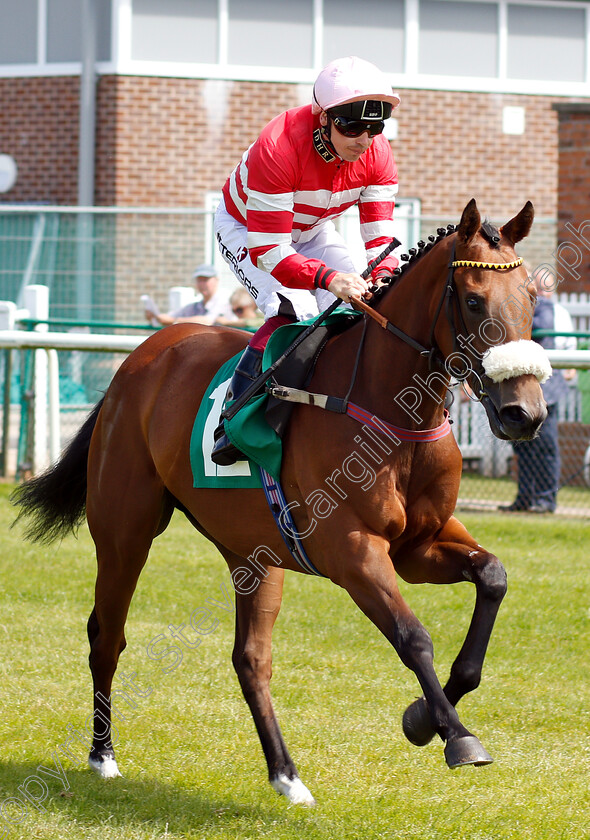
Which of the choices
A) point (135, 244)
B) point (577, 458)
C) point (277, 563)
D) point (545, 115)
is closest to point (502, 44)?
point (545, 115)

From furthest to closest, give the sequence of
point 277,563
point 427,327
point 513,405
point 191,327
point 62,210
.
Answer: point 62,210 → point 191,327 → point 277,563 → point 427,327 → point 513,405

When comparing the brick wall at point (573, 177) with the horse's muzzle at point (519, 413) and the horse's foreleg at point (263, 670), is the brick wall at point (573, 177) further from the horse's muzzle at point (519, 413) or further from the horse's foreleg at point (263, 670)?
the horse's muzzle at point (519, 413)

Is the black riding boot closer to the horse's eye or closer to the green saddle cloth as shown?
the green saddle cloth

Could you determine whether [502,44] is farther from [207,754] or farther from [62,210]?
[207,754]

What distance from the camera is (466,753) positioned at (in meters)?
3.33

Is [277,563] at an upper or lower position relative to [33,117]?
lower

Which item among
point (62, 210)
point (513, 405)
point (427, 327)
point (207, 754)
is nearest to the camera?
point (513, 405)

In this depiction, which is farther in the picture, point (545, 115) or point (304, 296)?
point (545, 115)

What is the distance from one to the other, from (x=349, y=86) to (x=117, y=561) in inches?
82.5

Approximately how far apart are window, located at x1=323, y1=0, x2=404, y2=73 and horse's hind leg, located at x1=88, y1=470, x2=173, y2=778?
12477mm

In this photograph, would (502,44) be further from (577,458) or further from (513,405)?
(513,405)

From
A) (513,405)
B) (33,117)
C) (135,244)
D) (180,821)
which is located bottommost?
(180,821)

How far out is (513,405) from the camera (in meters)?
3.31

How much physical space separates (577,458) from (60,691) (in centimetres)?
696
